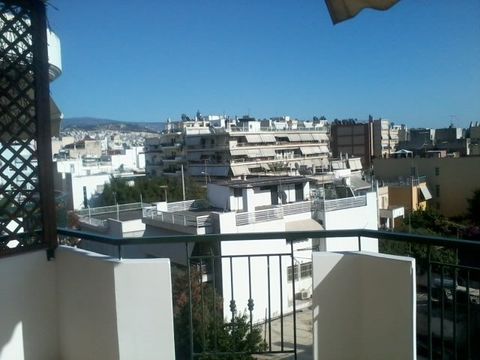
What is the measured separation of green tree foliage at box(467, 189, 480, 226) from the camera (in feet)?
110

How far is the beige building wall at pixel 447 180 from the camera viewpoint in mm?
36875

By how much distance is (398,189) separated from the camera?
36281 mm

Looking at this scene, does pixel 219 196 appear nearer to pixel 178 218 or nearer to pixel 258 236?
pixel 178 218

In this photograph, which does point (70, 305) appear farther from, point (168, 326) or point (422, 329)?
point (422, 329)

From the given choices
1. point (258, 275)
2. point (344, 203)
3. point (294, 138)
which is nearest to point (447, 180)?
point (344, 203)

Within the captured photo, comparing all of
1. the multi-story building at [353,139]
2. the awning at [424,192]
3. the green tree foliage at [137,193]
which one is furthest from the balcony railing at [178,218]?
the multi-story building at [353,139]

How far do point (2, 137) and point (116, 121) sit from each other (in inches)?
7624

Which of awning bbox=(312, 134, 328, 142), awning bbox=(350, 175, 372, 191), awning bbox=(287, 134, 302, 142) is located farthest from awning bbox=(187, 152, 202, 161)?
awning bbox=(350, 175, 372, 191)

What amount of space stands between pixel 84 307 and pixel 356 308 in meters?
1.52

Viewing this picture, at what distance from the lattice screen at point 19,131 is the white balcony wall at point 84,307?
0.15 meters

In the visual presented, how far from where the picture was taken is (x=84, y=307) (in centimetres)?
267

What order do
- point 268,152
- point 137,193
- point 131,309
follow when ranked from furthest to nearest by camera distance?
1. point 268,152
2. point 137,193
3. point 131,309

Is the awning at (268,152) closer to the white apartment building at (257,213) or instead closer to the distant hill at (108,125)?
the white apartment building at (257,213)

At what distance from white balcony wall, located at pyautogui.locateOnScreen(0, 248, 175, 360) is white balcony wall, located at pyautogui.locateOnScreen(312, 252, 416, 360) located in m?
0.83
